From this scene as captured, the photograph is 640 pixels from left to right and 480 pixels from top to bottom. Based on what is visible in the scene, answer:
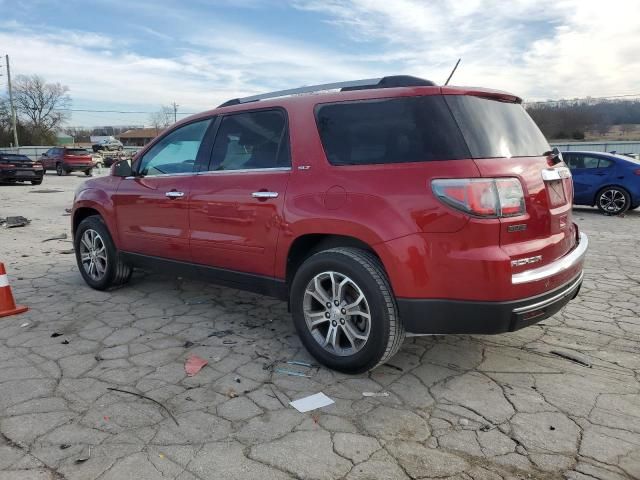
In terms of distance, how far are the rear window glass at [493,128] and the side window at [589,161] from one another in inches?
392

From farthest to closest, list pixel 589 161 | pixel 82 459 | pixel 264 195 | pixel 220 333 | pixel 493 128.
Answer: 1. pixel 589 161
2. pixel 220 333
3. pixel 264 195
4. pixel 493 128
5. pixel 82 459

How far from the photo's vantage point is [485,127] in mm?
3021

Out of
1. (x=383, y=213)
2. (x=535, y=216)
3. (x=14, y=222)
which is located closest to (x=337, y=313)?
(x=383, y=213)

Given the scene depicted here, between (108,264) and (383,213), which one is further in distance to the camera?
(108,264)

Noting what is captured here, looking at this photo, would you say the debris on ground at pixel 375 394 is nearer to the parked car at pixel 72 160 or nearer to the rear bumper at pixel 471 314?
the rear bumper at pixel 471 314

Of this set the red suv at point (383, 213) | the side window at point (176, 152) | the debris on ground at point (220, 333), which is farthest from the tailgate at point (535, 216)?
the side window at point (176, 152)

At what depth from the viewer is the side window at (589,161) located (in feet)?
39.1

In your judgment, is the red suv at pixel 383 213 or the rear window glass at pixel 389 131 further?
the rear window glass at pixel 389 131

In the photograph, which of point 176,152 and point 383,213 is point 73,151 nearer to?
point 176,152

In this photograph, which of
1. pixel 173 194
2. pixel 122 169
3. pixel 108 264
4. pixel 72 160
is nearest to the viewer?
pixel 173 194

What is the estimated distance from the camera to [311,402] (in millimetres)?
2973

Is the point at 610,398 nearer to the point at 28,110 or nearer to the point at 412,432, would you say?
the point at 412,432

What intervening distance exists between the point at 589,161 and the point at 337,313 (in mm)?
11022

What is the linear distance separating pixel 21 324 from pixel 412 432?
137 inches
